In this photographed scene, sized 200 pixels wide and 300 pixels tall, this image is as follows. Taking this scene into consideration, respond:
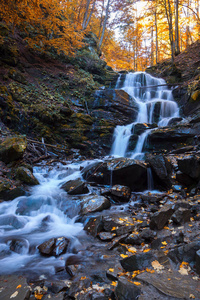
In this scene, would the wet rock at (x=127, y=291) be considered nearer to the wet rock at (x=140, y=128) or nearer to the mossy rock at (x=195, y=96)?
the wet rock at (x=140, y=128)

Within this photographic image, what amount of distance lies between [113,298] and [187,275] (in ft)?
2.97

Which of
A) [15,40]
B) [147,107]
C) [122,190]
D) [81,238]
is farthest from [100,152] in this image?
[15,40]

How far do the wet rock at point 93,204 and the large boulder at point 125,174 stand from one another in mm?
1386

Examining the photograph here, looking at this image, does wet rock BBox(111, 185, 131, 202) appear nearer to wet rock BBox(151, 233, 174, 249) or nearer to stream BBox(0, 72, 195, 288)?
stream BBox(0, 72, 195, 288)

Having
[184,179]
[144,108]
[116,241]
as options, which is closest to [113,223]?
[116,241]

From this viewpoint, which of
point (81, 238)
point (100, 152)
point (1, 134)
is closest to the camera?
point (81, 238)

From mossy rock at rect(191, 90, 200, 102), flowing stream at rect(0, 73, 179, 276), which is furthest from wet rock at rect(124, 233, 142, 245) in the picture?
mossy rock at rect(191, 90, 200, 102)

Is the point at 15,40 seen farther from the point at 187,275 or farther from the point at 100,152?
the point at 187,275

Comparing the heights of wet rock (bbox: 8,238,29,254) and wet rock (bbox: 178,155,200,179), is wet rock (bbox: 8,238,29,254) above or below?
below

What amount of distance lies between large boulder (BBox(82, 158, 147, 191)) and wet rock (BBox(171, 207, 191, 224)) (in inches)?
116

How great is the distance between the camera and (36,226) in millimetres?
4281

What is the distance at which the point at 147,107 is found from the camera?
12.4 metres

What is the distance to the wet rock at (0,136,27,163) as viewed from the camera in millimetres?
5617

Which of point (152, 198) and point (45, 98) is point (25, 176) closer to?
point (152, 198)
